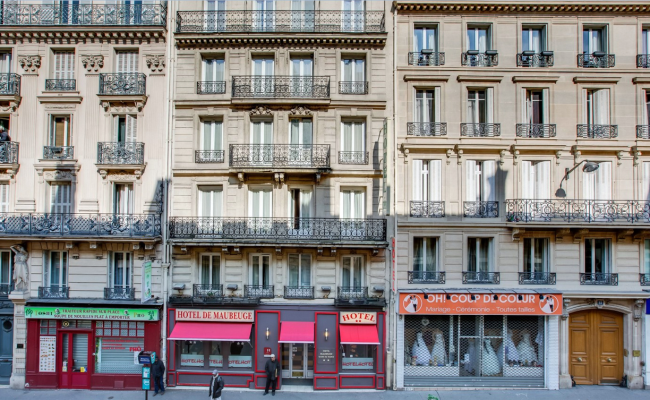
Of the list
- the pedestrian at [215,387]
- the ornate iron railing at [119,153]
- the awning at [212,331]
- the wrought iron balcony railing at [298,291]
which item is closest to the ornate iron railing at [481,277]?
the wrought iron balcony railing at [298,291]

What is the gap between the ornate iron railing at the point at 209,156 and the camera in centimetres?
1591

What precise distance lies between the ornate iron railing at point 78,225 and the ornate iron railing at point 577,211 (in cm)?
1386

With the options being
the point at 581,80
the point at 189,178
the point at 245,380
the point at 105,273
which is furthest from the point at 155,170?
the point at 581,80

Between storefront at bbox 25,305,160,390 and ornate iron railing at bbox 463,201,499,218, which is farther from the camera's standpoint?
ornate iron railing at bbox 463,201,499,218

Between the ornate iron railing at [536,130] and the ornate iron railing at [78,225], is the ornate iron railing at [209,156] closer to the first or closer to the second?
the ornate iron railing at [78,225]

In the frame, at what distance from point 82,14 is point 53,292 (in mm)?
10954

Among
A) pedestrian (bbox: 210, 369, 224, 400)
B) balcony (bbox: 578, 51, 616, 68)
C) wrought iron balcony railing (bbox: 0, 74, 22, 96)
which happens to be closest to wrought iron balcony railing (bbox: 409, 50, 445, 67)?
balcony (bbox: 578, 51, 616, 68)

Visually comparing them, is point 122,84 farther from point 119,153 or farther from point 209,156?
point 209,156

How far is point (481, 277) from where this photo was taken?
15.7m

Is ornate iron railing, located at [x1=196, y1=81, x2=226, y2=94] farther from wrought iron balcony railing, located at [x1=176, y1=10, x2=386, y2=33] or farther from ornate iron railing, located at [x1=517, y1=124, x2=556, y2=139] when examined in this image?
ornate iron railing, located at [x1=517, y1=124, x2=556, y2=139]

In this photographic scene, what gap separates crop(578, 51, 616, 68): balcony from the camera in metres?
15.9

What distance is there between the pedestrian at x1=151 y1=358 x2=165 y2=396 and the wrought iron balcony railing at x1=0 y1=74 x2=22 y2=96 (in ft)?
38.7

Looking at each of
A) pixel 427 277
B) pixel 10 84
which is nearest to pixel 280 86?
pixel 427 277

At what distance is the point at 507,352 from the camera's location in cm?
1553
